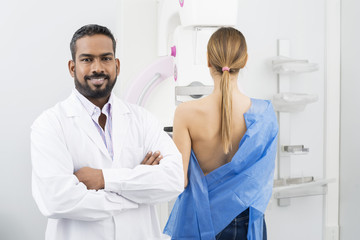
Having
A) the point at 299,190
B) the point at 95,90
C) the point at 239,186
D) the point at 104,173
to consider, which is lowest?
the point at 299,190

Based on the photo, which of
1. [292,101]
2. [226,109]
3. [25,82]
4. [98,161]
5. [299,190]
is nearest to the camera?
[98,161]

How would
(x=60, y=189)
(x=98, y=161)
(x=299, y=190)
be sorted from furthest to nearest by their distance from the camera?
(x=299, y=190) < (x=98, y=161) < (x=60, y=189)

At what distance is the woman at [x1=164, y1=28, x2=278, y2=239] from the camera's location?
55.0 inches

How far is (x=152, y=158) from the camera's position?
4.05ft

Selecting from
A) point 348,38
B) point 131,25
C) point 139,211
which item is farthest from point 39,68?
point 348,38

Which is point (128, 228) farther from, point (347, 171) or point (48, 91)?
point (347, 171)

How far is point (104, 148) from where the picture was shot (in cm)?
120

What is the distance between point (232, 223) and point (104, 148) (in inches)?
21.2

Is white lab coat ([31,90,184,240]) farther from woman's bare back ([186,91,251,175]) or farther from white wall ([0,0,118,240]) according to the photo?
white wall ([0,0,118,240])

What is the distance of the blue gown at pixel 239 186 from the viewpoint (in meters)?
1.40

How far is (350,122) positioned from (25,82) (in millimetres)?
1721

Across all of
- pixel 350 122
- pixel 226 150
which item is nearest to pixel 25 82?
pixel 226 150

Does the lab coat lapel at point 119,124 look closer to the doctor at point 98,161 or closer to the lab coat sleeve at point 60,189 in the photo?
the doctor at point 98,161

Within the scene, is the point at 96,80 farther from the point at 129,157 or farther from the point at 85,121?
the point at 129,157
